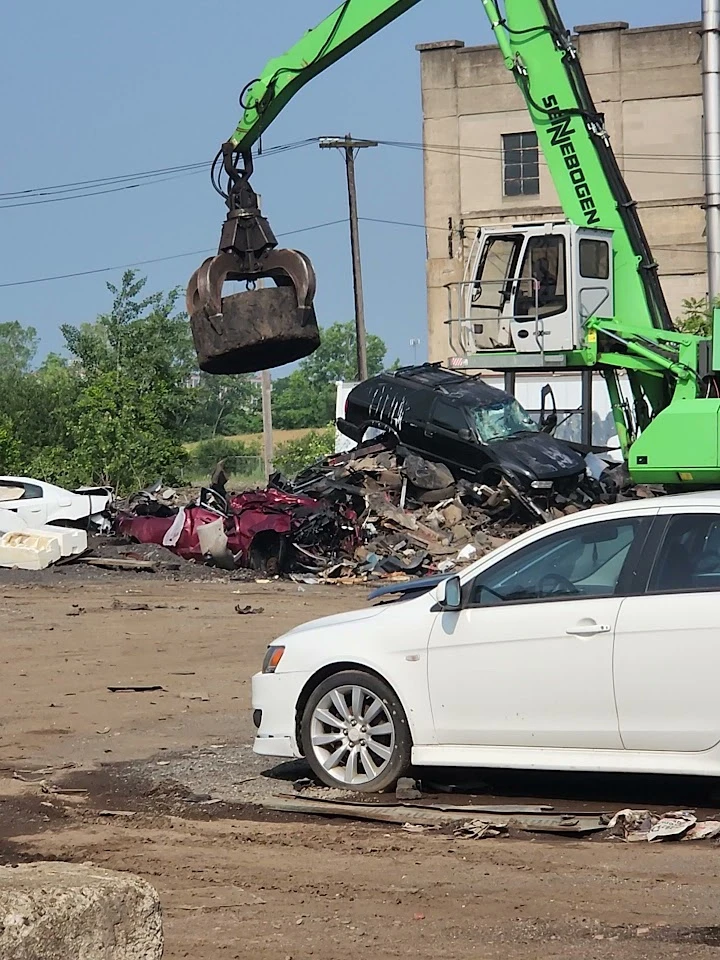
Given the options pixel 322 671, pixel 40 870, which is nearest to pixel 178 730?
pixel 322 671

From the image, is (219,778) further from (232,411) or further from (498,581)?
(232,411)

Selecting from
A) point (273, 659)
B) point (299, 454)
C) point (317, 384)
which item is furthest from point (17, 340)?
point (273, 659)

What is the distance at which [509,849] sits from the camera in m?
7.05

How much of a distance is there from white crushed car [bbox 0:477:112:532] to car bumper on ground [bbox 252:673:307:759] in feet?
54.5

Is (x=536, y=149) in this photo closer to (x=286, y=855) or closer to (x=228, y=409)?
(x=286, y=855)

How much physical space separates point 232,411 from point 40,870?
10748 centimetres

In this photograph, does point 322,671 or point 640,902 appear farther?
point 322,671

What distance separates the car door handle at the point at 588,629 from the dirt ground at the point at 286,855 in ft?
3.10

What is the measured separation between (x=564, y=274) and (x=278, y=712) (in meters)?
10.6

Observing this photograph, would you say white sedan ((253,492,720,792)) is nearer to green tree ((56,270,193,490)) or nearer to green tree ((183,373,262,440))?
green tree ((56,270,193,490))

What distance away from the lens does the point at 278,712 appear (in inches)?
347

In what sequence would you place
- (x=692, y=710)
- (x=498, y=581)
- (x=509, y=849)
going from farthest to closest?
(x=498, y=581), (x=692, y=710), (x=509, y=849)

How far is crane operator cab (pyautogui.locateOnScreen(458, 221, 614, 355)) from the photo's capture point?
18203mm

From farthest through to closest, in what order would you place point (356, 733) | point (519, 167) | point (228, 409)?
1. point (228, 409)
2. point (519, 167)
3. point (356, 733)
